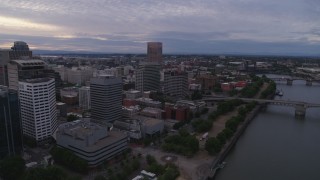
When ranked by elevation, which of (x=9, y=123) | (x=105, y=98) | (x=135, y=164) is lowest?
(x=135, y=164)

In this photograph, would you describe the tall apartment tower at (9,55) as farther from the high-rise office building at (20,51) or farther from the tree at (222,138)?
the tree at (222,138)

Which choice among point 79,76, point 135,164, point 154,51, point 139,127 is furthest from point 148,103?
point 154,51

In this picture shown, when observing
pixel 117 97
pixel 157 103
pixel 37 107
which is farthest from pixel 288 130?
pixel 37 107

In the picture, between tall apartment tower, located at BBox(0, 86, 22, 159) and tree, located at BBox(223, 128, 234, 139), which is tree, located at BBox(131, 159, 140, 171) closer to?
tall apartment tower, located at BBox(0, 86, 22, 159)

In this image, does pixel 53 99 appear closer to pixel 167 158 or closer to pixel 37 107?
pixel 37 107

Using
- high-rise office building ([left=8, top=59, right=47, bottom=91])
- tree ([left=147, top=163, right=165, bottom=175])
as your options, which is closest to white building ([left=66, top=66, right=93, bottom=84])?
high-rise office building ([left=8, top=59, right=47, bottom=91])

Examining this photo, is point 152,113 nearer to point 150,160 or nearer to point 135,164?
point 150,160
